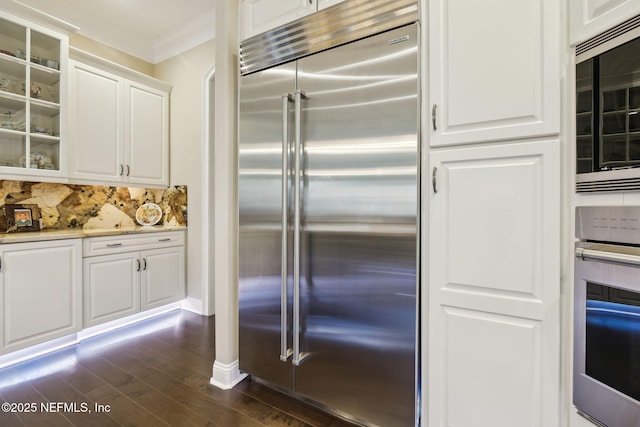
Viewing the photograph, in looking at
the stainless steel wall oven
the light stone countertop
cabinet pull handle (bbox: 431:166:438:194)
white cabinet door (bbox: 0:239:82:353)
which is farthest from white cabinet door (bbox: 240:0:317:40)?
white cabinet door (bbox: 0:239:82:353)

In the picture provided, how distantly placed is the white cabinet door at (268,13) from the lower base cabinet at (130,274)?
2.25 m

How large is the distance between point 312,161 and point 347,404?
4.28ft

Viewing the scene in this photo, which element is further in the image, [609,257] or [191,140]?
[191,140]

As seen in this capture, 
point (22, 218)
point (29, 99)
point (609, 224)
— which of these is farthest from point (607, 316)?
point (22, 218)

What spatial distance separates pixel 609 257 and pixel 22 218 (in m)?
3.99

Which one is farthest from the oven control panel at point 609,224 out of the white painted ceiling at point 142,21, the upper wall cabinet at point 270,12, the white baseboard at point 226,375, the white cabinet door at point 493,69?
the white painted ceiling at point 142,21

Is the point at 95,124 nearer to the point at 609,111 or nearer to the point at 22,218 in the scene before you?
the point at 22,218

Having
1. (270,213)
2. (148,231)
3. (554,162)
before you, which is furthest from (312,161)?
(148,231)

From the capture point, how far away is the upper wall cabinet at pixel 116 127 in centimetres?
276

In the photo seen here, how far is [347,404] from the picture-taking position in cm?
153

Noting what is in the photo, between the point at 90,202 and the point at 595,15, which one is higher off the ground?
the point at 595,15

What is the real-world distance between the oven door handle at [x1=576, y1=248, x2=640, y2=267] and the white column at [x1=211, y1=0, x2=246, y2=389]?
1765 mm

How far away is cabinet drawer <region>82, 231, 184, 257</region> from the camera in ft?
8.56

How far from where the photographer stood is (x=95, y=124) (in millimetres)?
2879
